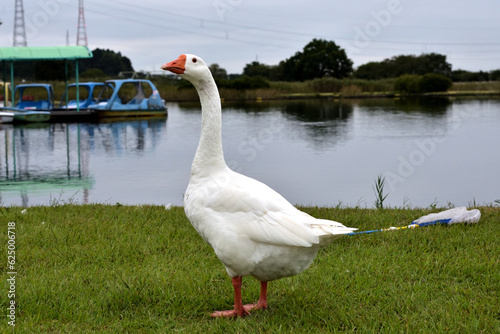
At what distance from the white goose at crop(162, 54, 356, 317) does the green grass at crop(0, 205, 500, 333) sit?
0.39m

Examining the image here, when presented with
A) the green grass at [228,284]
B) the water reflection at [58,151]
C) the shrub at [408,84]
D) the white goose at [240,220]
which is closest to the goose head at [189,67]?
the white goose at [240,220]

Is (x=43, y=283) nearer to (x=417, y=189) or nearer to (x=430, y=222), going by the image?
(x=430, y=222)

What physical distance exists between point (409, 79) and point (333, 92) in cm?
767

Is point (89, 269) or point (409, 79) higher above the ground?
point (409, 79)

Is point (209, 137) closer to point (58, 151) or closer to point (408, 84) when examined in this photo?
point (58, 151)

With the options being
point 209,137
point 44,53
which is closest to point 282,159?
point 209,137

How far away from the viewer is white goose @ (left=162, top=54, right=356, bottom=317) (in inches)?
146

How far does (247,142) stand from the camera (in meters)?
20.9

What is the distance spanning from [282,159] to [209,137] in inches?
497

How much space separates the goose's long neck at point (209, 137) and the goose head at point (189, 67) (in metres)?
0.06

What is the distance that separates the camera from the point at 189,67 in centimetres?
404

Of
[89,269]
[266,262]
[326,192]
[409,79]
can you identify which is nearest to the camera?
[266,262]

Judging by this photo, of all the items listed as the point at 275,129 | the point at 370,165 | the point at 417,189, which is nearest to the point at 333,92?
the point at 275,129

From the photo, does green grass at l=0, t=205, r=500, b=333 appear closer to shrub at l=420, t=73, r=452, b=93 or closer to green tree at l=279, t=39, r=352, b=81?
shrub at l=420, t=73, r=452, b=93
